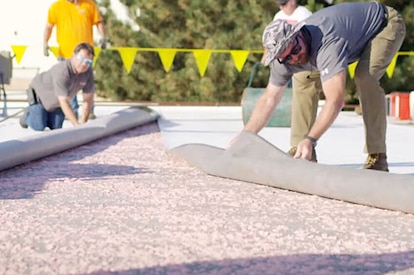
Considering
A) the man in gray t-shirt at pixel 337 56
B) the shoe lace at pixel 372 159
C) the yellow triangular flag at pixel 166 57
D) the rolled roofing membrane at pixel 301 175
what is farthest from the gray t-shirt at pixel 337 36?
the yellow triangular flag at pixel 166 57

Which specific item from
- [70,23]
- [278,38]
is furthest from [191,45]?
[278,38]

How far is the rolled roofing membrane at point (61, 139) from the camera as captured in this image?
440 cm

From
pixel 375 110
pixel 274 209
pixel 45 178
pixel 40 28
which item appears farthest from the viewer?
pixel 40 28

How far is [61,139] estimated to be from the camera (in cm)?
534

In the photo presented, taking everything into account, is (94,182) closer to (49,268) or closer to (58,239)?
(58,239)

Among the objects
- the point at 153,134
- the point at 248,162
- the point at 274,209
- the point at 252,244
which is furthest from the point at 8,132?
the point at 252,244

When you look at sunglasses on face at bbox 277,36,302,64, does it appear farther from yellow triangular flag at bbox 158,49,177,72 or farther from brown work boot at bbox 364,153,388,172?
yellow triangular flag at bbox 158,49,177,72

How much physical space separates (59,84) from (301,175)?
369 centimetres

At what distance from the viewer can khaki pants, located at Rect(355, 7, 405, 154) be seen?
4.20 meters

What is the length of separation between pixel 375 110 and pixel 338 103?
1.97ft

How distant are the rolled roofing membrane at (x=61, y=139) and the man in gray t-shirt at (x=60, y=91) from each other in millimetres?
322

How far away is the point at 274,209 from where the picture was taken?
317 cm

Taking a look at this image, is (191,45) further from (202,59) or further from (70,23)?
(70,23)

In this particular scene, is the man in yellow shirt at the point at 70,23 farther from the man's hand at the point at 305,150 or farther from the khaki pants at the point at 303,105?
the man's hand at the point at 305,150
